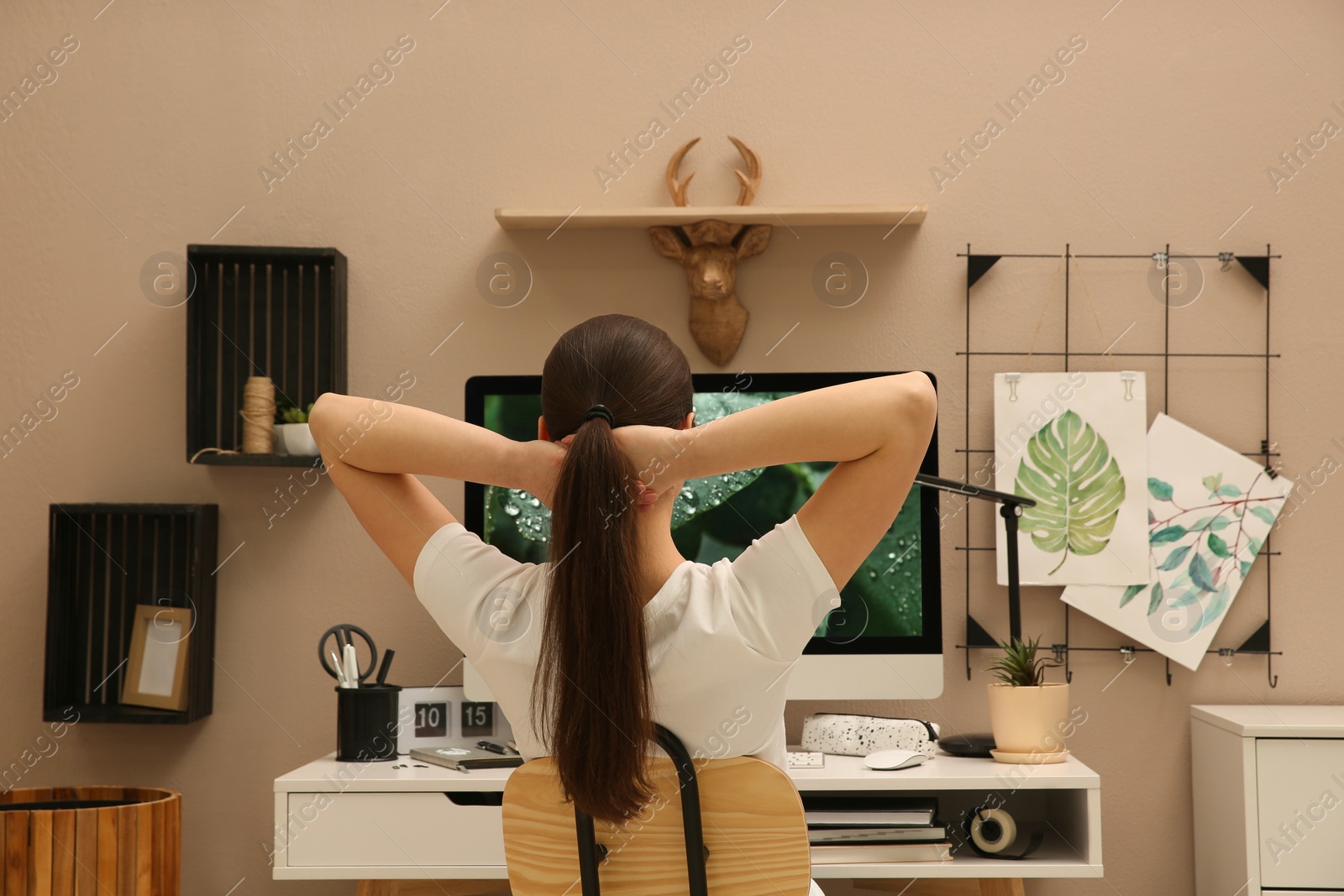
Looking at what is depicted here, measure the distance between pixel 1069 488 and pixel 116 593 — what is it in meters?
2.09

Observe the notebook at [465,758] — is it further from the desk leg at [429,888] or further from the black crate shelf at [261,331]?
the black crate shelf at [261,331]

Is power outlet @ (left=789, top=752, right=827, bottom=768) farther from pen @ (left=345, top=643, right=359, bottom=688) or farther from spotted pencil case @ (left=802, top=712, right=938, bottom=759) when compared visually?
pen @ (left=345, top=643, right=359, bottom=688)

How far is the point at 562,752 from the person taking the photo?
95 centimetres

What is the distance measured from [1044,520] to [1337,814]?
74 cm

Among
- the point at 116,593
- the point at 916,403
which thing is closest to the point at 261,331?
the point at 116,593

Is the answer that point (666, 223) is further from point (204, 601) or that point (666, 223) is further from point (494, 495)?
point (204, 601)

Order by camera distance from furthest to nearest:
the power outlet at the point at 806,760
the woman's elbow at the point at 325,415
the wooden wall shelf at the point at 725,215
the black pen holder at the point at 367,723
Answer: the wooden wall shelf at the point at 725,215 → the black pen holder at the point at 367,723 → the power outlet at the point at 806,760 → the woman's elbow at the point at 325,415

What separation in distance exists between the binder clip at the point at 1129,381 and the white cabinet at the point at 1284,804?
0.68 meters

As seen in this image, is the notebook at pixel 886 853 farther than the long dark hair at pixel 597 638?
Yes

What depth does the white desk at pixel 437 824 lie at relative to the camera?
1.79 metres

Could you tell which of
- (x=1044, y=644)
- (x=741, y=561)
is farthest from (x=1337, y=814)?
(x=741, y=561)

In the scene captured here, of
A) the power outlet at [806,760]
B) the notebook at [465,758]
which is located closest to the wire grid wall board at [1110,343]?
the power outlet at [806,760]

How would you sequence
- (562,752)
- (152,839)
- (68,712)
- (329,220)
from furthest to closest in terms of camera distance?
1. (329,220)
2. (68,712)
3. (152,839)
4. (562,752)

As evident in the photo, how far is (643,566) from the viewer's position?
100 cm
